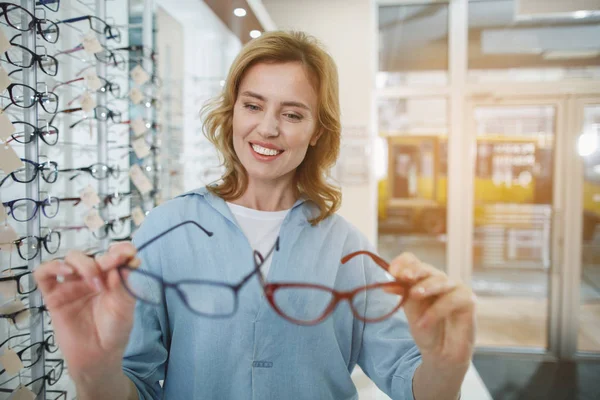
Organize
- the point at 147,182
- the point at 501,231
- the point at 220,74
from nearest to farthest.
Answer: the point at 147,182
the point at 220,74
the point at 501,231

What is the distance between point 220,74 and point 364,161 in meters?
1.41

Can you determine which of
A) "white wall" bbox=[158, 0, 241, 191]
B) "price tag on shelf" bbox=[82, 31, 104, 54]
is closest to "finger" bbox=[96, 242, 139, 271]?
"price tag on shelf" bbox=[82, 31, 104, 54]

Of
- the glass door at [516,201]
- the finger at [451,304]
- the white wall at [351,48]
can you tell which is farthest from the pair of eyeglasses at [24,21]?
the glass door at [516,201]

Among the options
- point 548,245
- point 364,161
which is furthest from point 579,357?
point 364,161

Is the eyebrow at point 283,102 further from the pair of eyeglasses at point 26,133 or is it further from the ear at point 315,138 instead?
the pair of eyeglasses at point 26,133

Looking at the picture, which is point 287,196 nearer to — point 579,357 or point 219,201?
point 219,201

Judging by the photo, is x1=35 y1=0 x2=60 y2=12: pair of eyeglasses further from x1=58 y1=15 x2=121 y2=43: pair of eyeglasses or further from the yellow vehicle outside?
the yellow vehicle outside

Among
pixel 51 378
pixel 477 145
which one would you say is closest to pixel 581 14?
pixel 477 145

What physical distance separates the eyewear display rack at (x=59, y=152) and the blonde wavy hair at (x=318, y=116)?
0.55 meters

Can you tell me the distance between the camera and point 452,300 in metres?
0.63

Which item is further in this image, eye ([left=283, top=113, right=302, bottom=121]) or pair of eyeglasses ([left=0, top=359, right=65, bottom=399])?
pair of eyeglasses ([left=0, top=359, right=65, bottom=399])

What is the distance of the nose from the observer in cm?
88

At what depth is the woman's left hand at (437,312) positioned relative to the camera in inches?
24.5

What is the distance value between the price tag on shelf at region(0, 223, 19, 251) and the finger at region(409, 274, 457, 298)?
109 centimetres
